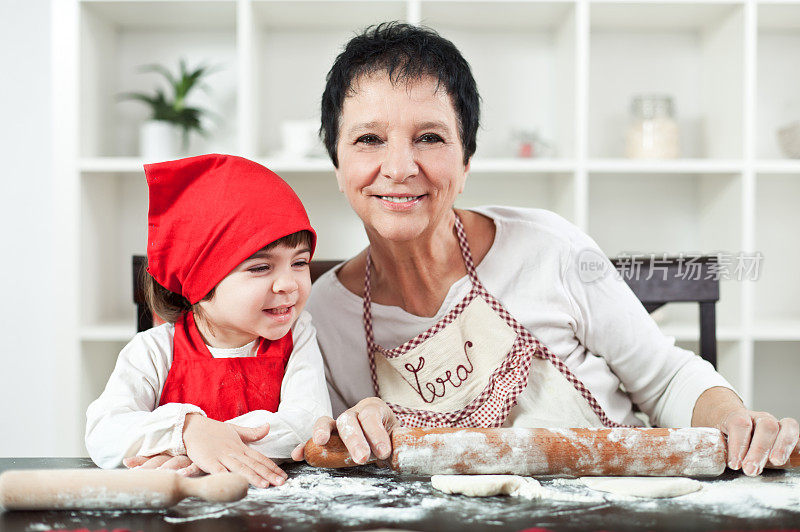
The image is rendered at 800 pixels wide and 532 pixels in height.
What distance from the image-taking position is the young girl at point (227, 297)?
1.05m

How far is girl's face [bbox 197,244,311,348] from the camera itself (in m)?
1.05

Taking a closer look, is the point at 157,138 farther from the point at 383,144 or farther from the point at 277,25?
Result: the point at 383,144

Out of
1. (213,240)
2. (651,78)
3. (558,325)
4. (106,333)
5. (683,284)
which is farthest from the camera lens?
(651,78)

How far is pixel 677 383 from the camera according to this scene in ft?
4.18

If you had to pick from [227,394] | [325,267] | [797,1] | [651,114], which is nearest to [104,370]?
[325,267]

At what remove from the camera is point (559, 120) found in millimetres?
2568

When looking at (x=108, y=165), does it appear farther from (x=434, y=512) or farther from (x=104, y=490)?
(x=434, y=512)

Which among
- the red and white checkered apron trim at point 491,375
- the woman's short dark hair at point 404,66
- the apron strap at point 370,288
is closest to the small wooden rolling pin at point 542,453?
the red and white checkered apron trim at point 491,375

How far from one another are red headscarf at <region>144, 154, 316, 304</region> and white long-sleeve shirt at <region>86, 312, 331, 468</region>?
0.11 metres

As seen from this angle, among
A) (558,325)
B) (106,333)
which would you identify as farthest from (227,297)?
(106,333)

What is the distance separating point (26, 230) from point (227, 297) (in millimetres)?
1935

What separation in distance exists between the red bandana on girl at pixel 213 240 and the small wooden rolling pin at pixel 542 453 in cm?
26

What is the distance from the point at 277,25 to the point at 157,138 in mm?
615
